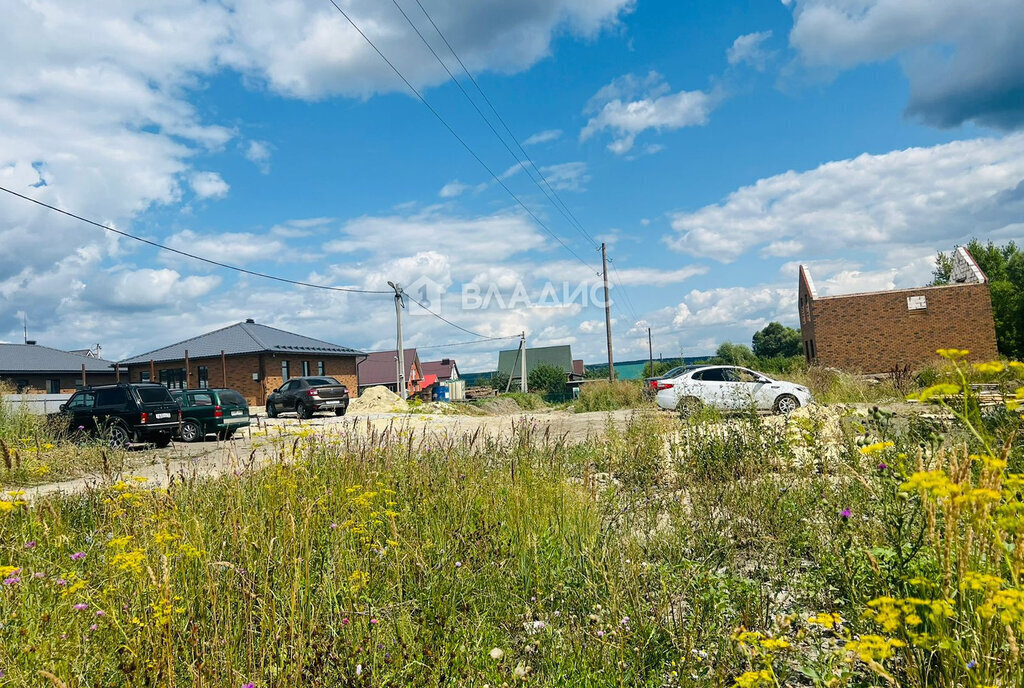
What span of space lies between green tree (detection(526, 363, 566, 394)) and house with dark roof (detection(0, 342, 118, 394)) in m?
31.3

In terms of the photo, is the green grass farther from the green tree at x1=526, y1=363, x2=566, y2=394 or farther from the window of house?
the green tree at x1=526, y1=363, x2=566, y2=394

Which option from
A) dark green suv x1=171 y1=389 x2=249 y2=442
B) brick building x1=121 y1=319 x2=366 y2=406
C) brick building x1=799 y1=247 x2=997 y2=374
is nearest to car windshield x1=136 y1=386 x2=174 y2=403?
dark green suv x1=171 y1=389 x2=249 y2=442

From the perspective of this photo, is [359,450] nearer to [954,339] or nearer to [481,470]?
[481,470]

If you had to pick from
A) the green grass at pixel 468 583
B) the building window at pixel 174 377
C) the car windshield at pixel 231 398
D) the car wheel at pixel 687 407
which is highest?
the building window at pixel 174 377

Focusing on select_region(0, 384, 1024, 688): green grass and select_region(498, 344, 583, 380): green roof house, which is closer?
select_region(0, 384, 1024, 688): green grass

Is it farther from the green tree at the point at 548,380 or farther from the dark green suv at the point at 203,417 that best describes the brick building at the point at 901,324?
the dark green suv at the point at 203,417

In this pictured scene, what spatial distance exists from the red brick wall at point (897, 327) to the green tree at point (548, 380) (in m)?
22.3

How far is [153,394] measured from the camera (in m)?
14.8

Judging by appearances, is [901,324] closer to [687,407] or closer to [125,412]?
[687,407]

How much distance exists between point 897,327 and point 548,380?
26916 mm

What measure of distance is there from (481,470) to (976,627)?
360 cm

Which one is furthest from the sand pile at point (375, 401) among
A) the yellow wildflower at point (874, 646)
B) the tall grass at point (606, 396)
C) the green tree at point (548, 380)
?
the yellow wildflower at point (874, 646)

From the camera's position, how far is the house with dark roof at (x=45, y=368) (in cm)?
3988

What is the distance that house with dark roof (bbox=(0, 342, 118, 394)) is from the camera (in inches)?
1570
